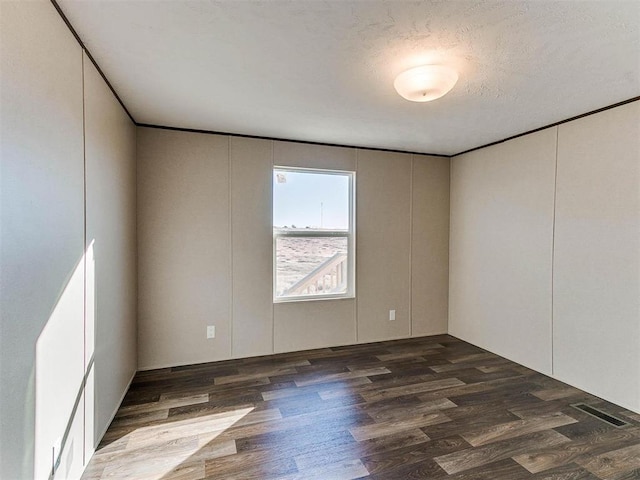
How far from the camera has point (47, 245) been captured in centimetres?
148

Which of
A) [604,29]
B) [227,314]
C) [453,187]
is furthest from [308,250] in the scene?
[604,29]

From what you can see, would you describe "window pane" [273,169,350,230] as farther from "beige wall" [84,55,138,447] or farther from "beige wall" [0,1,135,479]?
"beige wall" [0,1,135,479]

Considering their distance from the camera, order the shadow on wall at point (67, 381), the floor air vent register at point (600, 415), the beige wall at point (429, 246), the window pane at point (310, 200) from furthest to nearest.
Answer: the beige wall at point (429, 246) → the window pane at point (310, 200) → the floor air vent register at point (600, 415) → the shadow on wall at point (67, 381)

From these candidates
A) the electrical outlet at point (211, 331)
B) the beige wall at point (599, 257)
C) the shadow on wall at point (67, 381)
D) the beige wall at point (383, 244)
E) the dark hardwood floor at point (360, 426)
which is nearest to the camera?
the shadow on wall at point (67, 381)

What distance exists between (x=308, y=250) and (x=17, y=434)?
2957 millimetres

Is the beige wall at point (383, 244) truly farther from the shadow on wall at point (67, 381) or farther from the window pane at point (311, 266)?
the shadow on wall at point (67, 381)

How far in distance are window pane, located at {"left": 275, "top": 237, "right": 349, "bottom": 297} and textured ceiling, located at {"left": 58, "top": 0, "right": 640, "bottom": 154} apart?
139cm

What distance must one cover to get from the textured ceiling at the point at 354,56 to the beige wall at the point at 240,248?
1.68 ft

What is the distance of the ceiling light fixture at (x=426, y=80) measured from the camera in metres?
2.02

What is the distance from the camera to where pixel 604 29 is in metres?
1.73

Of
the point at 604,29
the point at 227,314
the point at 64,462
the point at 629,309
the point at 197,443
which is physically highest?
the point at 604,29

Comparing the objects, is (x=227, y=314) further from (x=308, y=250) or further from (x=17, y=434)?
(x=17, y=434)

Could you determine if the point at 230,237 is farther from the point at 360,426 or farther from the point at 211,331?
the point at 360,426

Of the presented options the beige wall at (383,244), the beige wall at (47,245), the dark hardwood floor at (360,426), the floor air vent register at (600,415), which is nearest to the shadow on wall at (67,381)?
the beige wall at (47,245)
